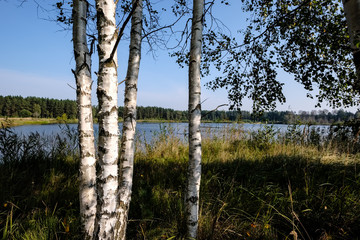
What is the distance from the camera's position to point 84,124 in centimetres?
195

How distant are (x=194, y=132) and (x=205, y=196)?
1.27m

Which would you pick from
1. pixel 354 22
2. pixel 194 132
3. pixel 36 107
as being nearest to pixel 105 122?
pixel 194 132

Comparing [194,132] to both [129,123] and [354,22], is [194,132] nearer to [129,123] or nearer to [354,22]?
[129,123]

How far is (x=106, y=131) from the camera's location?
1261mm

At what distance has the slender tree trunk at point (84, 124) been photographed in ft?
5.89

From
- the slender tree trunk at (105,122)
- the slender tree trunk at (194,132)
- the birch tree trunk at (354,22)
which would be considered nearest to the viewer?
the slender tree trunk at (105,122)

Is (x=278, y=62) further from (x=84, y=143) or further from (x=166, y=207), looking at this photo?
(x=84, y=143)

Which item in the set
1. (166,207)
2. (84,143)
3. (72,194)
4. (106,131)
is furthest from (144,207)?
(72,194)

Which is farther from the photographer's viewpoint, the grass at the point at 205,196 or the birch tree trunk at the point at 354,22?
the grass at the point at 205,196

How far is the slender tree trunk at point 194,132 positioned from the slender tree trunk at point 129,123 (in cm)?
68

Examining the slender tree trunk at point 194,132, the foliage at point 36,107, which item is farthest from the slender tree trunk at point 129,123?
the foliage at point 36,107

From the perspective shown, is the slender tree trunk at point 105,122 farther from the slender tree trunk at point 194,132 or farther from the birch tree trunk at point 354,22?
the birch tree trunk at point 354,22

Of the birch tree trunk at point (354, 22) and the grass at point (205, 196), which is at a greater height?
the birch tree trunk at point (354, 22)

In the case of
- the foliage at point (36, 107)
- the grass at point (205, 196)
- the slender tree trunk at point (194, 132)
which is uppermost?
the foliage at point (36, 107)
